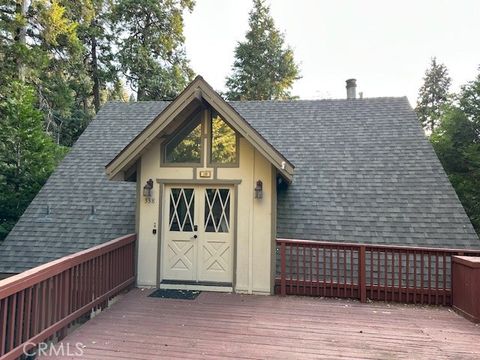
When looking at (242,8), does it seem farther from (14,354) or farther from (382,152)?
(14,354)

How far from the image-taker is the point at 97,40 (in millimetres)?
19797

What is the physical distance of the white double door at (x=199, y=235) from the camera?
5.90 m

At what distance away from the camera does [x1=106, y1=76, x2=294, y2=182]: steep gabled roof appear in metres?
5.43

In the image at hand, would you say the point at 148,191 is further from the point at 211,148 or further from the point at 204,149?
the point at 211,148

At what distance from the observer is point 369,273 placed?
5.78 meters

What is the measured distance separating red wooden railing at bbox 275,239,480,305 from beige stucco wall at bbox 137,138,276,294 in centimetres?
35

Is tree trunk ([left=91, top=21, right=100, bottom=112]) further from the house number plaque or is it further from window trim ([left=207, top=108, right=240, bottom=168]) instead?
the house number plaque

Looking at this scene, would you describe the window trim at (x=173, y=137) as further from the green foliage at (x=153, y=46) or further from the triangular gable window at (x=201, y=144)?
the green foliage at (x=153, y=46)

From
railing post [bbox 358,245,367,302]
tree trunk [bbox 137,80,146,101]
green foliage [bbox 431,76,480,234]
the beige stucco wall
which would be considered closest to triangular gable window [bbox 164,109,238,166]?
the beige stucco wall

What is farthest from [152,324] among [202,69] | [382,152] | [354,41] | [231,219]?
[202,69]

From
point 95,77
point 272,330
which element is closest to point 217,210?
point 272,330

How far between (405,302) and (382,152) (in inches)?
155

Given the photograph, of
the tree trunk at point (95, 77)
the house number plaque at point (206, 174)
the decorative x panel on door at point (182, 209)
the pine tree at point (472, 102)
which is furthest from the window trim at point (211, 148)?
the tree trunk at point (95, 77)

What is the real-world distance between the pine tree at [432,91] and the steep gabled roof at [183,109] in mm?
25430
